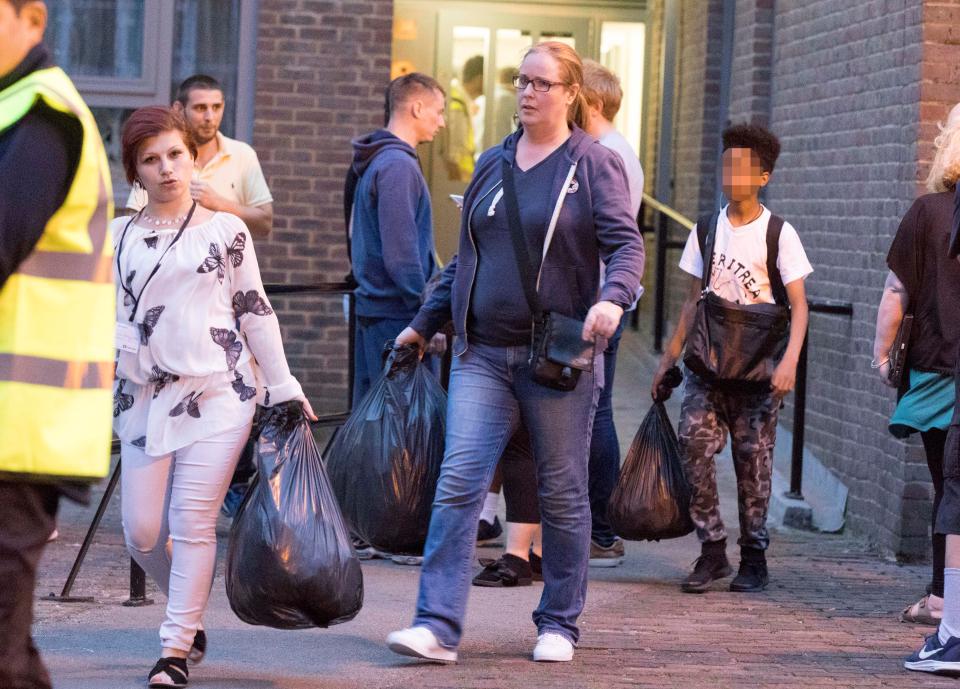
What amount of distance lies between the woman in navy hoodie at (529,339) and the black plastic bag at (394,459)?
343 mm

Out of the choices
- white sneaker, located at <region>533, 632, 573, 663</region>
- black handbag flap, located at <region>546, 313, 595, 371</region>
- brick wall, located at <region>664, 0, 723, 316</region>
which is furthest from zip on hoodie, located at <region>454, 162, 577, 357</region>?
brick wall, located at <region>664, 0, 723, 316</region>

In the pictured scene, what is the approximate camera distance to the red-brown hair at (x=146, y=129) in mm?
4871

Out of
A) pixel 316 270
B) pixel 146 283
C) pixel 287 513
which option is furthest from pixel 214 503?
pixel 316 270

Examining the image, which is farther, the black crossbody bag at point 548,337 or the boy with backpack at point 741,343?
the boy with backpack at point 741,343

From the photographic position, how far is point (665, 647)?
18.5 feet

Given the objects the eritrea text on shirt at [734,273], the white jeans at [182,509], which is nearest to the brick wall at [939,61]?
the eritrea text on shirt at [734,273]

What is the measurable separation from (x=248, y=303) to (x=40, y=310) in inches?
75.2

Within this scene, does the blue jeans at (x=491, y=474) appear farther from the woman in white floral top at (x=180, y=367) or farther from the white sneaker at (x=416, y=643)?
the woman in white floral top at (x=180, y=367)

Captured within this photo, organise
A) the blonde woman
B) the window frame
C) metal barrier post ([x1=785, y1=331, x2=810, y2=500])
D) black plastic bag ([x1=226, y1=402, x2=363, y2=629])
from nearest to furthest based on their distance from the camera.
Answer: black plastic bag ([x1=226, y1=402, x2=363, y2=629])
the blonde woman
metal barrier post ([x1=785, y1=331, x2=810, y2=500])
the window frame

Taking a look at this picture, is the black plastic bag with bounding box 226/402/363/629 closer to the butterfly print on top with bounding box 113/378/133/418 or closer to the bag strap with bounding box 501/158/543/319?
the butterfly print on top with bounding box 113/378/133/418

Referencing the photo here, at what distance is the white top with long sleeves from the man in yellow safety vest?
168 centimetres

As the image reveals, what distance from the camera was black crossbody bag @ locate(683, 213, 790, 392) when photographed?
20.9 feet

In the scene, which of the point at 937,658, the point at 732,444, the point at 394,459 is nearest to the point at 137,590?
the point at 394,459

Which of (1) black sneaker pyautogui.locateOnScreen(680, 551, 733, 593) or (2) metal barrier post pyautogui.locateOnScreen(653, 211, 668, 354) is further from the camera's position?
(2) metal barrier post pyautogui.locateOnScreen(653, 211, 668, 354)
